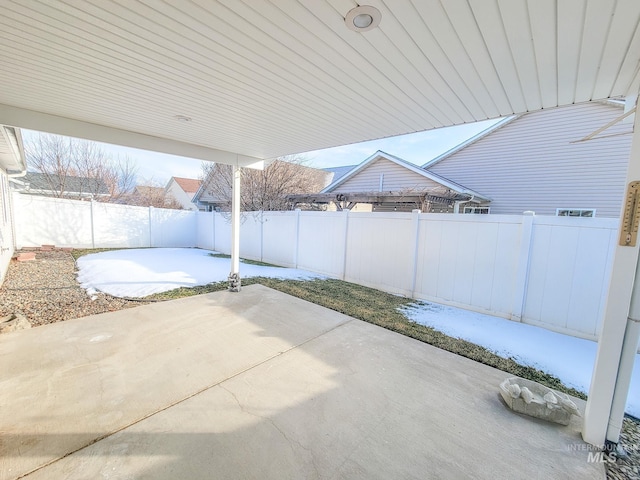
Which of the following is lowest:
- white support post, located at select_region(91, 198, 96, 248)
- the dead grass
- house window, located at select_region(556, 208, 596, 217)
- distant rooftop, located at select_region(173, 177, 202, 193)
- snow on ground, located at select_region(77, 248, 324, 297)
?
snow on ground, located at select_region(77, 248, 324, 297)

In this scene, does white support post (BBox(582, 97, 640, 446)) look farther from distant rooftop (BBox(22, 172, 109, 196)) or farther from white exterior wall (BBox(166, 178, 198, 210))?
white exterior wall (BBox(166, 178, 198, 210))

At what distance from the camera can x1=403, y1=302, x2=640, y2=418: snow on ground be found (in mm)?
2816

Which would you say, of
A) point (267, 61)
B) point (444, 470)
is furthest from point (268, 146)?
point (444, 470)

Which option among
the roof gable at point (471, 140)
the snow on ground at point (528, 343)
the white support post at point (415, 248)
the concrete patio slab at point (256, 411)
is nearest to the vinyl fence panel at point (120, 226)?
the concrete patio slab at point (256, 411)

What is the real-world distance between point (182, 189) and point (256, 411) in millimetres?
25424

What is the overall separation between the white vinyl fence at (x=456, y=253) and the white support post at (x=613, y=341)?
2.37 m

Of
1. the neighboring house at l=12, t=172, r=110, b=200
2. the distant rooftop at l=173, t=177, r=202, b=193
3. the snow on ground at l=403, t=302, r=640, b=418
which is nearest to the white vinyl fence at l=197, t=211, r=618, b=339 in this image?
the snow on ground at l=403, t=302, r=640, b=418

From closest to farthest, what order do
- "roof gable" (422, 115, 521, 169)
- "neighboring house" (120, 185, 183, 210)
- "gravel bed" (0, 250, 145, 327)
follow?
"gravel bed" (0, 250, 145, 327) < "roof gable" (422, 115, 521, 169) < "neighboring house" (120, 185, 183, 210)

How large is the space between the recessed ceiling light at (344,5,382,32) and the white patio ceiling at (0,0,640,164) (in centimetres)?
4

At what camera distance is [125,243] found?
446 inches

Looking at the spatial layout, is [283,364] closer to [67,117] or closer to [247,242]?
[67,117]

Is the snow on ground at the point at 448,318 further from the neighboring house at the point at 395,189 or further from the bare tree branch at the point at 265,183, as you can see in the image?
the bare tree branch at the point at 265,183

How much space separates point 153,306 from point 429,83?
488 cm

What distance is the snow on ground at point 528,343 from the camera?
2816 mm
